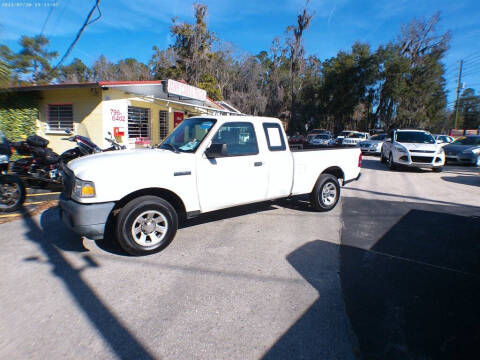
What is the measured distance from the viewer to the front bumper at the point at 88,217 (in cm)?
341

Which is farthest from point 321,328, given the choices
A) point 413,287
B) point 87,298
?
point 87,298

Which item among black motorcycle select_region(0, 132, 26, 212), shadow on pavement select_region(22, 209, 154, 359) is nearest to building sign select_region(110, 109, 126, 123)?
black motorcycle select_region(0, 132, 26, 212)

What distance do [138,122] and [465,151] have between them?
1626 cm

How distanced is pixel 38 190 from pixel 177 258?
19.8 feet

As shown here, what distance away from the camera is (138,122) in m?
13.4

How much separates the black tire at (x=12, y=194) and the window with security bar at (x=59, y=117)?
24.0ft

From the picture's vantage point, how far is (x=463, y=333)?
245cm

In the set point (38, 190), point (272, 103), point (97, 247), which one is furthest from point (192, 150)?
point (272, 103)

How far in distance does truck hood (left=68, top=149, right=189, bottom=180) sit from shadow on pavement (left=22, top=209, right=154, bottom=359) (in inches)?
45.9

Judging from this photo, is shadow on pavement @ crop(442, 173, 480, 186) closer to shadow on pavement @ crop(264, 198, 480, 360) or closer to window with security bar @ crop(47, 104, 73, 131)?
shadow on pavement @ crop(264, 198, 480, 360)

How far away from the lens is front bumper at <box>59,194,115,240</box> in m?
3.41

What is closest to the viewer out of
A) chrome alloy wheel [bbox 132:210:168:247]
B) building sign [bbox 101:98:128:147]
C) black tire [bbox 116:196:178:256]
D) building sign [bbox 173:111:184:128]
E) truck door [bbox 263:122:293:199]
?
black tire [bbox 116:196:178:256]

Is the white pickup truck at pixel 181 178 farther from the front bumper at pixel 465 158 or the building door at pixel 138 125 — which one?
the front bumper at pixel 465 158

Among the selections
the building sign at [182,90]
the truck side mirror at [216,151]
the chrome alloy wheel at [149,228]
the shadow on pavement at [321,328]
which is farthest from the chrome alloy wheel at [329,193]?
the building sign at [182,90]
